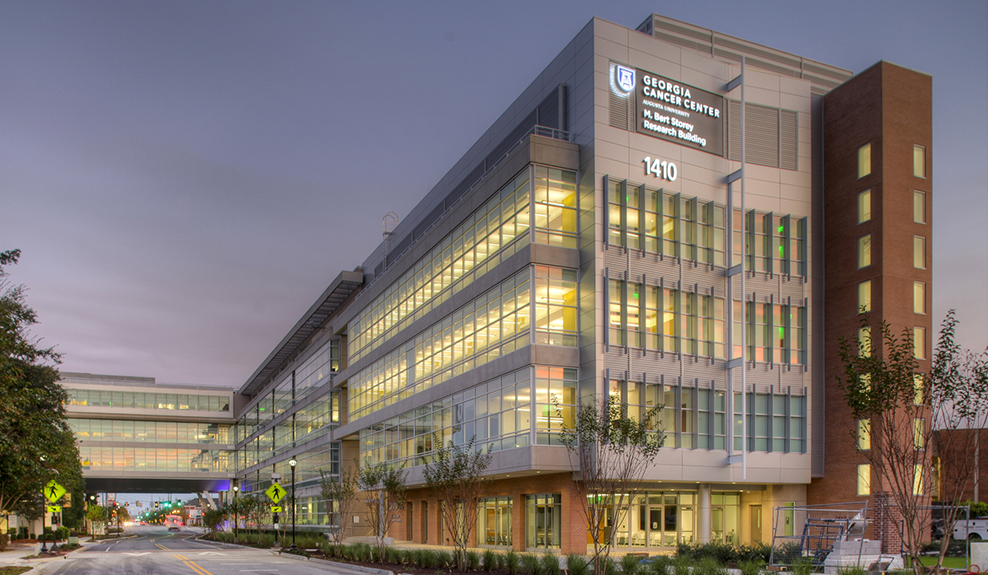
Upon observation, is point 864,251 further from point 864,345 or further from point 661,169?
point 864,345

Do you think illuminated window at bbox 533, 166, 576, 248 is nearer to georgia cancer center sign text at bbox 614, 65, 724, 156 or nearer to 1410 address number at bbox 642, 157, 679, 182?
1410 address number at bbox 642, 157, 679, 182

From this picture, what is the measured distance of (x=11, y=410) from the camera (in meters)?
21.2

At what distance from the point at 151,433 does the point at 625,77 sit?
10060cm

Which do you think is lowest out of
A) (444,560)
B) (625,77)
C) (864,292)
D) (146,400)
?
(146,400)

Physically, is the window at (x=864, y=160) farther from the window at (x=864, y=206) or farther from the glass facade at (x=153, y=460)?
the glass facade at (x=153, y=460)

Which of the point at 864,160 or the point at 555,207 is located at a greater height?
the point at 864,160

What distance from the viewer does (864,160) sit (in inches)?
1586

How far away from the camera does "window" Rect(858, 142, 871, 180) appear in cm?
4003

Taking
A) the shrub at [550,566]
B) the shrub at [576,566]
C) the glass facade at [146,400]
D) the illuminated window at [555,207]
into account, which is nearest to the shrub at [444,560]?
the shrub at [550,566]

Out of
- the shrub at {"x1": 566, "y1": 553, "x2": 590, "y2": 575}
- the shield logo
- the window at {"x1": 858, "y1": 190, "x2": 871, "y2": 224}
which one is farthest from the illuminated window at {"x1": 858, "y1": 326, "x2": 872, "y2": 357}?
the shield logo

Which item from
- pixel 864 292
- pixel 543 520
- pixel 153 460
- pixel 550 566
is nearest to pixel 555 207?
pixel 543 520

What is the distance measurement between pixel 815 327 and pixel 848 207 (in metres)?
6.32

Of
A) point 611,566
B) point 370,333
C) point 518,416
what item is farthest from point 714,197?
point 370,333

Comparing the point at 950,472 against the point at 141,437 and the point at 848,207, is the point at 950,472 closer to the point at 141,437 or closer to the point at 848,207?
the point at 848,207
